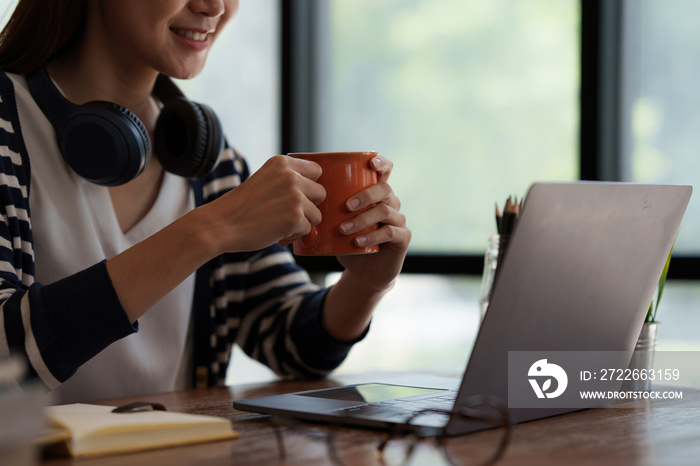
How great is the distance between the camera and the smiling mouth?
127 cm

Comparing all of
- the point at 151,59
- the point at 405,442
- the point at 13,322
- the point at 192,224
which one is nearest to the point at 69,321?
the point at 13,322

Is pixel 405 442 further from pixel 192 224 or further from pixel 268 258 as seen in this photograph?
pixel 268 258

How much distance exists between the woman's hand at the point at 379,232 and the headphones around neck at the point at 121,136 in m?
0.32

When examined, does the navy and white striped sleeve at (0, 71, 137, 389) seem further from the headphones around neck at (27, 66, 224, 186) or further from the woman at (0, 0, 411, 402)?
the headphones around neck at (27, 66, 224, 186)

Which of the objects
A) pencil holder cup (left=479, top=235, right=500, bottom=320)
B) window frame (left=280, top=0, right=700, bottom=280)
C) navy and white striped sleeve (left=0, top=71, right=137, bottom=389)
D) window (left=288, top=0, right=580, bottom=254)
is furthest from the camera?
window (left=288, top=0, right=580, bottom=254)

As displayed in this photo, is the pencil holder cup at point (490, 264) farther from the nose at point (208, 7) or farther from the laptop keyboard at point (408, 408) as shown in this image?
the nose at point (208, 7)

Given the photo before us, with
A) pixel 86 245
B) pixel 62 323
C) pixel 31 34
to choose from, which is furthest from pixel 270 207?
pixel 31 34

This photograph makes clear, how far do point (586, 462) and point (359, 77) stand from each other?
2350mm

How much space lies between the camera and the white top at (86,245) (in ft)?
3.93

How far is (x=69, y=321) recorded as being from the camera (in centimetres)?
86

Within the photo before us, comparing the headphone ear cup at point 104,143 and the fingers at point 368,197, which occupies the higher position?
the headphone ear cup at point 104,143
